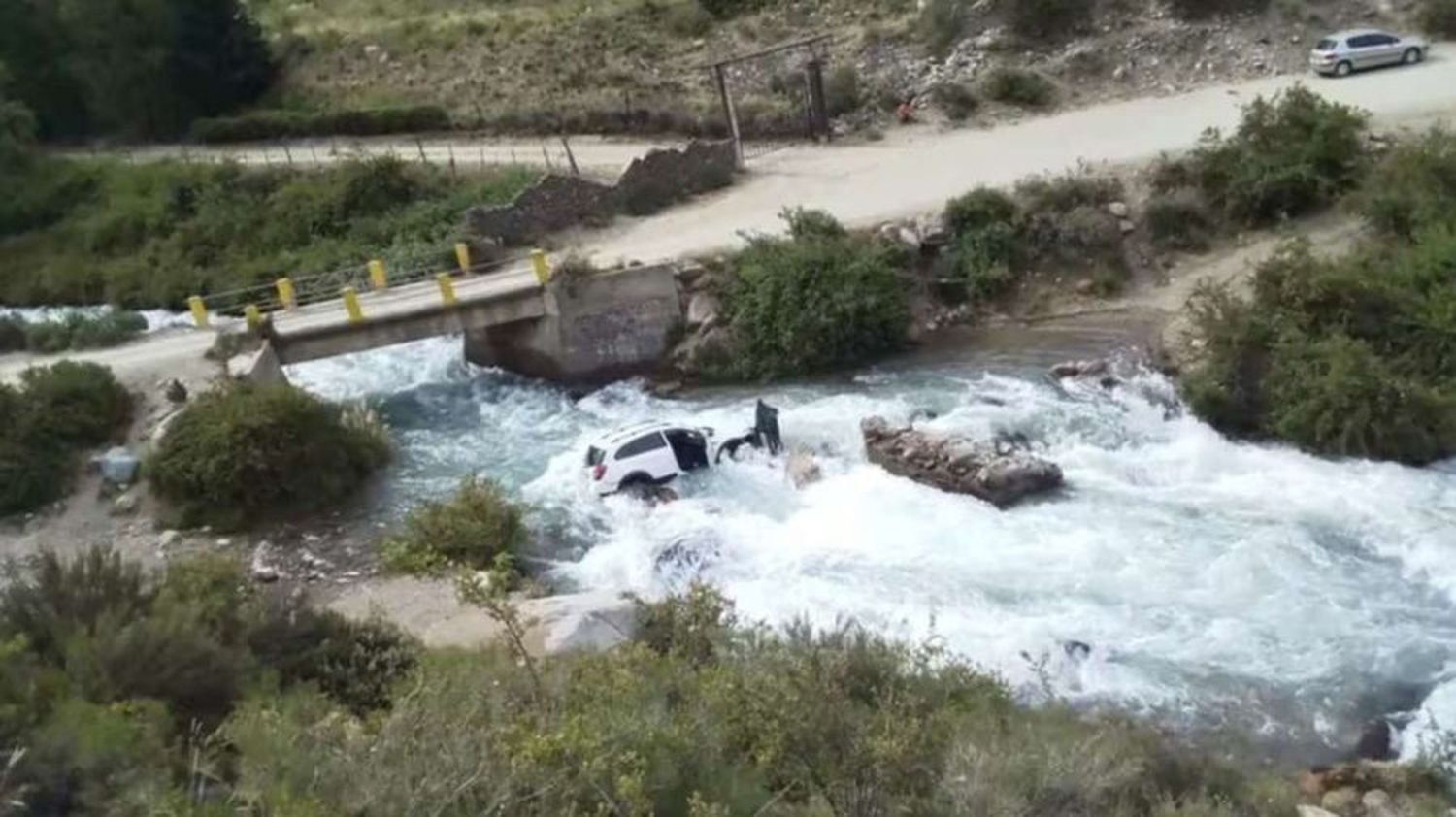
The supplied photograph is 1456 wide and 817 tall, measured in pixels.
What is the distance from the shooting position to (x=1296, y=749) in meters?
16.6

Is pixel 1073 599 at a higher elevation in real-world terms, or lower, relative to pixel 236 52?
lower

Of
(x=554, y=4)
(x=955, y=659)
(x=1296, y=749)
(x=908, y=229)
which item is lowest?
(x=1296, y=749)

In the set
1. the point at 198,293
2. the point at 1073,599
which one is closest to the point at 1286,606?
the point at 1073,599

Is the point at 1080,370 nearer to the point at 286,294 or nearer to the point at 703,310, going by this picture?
the point at 703,310

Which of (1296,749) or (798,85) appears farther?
(798,85)

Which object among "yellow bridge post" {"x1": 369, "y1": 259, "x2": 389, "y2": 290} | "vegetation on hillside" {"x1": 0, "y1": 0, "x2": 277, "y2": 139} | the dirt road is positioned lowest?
the dirt road

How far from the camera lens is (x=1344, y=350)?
948 inches

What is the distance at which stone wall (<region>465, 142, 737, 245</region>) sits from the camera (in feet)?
112

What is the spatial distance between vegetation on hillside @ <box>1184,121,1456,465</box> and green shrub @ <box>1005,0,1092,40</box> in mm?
14278

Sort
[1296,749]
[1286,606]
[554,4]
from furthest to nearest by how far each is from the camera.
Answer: [554,4], [1286,606], [1296,749]

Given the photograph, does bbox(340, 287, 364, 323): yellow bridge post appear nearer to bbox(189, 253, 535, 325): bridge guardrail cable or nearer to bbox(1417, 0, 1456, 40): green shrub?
bbox(189, 253, 535, 325): bridge guardrail cable

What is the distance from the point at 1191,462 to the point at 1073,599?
4.83m

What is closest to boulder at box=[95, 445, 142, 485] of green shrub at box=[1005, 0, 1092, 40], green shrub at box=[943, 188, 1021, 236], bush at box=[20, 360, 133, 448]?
bush at box=[20, 360, 133, 448]

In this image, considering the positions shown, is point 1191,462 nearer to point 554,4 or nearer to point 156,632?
point 156,632
